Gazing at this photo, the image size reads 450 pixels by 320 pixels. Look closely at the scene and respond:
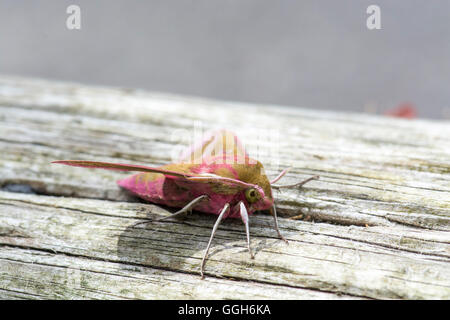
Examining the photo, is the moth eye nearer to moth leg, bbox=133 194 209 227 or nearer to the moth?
the moth

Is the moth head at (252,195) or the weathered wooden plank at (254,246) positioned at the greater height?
the moth head at (252,195)

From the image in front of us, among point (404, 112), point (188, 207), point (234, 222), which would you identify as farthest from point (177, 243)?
point (404, 112)

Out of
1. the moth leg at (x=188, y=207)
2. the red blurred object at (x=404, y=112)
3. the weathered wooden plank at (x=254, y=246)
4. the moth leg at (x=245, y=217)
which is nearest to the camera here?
the weathered wooden plank at (x=254, y=246)

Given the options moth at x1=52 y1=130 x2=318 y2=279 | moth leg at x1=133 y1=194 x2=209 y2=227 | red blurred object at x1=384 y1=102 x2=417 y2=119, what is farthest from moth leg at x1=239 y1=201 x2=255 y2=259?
red blurred object at x1=384 y1=102 x2=417 y2=119

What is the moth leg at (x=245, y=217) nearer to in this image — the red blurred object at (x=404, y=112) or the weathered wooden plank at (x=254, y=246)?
the weathered wooden plank at (x=254, y=246)

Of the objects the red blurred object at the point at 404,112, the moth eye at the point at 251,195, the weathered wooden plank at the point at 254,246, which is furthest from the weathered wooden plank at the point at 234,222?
the red blurred object at the point at 404,112
